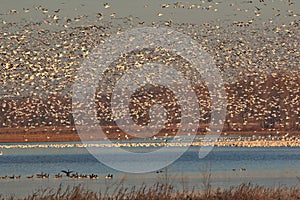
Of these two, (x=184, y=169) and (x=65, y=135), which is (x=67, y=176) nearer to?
(x=184, y=169)

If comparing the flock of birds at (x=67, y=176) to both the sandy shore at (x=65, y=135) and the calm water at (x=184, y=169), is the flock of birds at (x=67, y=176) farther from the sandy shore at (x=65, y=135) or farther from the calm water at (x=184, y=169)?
the sandy shore at (x=65, y=135)

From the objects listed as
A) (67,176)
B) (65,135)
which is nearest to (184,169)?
(67,176)

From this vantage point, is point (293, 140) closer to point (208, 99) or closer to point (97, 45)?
point (208, 99)

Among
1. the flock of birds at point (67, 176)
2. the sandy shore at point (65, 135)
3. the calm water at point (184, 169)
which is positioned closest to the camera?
the calm water at point (184, 169)

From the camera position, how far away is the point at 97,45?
4525 centimetres

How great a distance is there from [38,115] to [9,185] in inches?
2492

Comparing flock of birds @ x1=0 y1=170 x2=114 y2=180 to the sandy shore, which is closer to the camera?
flock of birds @ x1=0 y1=170 x2=114 y2=180

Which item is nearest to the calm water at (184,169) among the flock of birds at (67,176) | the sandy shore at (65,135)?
the flock of birds at (67,176)

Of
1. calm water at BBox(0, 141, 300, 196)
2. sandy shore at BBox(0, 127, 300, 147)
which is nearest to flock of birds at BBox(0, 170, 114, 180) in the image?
calm water at BBox(0, 141, 300, 196)

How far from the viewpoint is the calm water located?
103 ft

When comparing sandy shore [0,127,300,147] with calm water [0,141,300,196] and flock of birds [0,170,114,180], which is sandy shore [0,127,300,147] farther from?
flock of birds [0,170,114,180]

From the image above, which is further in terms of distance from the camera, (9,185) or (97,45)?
(97,45)

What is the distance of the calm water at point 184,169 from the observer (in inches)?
1237

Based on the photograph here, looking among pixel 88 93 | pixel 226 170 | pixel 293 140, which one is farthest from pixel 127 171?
pixel 88 93
